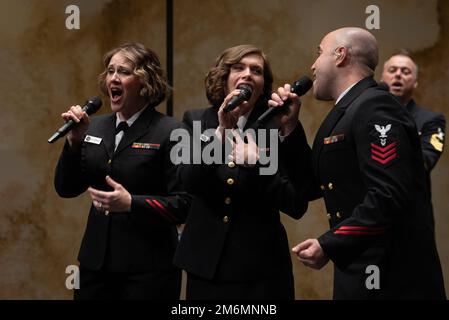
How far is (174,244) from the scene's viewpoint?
2.83 m

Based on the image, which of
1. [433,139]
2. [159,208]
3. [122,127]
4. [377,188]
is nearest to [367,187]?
[377,188]

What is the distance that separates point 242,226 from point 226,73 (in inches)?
23.5

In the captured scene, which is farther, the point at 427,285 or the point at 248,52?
the point at 248,52

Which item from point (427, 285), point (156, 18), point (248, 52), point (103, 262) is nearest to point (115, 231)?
point (103, 262)

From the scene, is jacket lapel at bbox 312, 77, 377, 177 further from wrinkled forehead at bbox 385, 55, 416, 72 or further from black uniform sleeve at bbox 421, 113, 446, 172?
wrinkled forehead at bbox 385, 55, 416, 72

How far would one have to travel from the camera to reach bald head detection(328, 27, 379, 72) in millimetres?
2346

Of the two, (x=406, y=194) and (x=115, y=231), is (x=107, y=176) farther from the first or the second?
(x=406, y=194)

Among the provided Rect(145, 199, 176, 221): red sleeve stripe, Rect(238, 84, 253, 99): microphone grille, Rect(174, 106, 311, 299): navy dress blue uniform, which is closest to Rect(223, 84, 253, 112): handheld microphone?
Rect(238, 84, 253, 99): microphone grille

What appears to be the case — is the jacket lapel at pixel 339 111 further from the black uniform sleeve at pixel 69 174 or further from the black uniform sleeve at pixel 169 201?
the black uniform sleeve at pixel 69 174

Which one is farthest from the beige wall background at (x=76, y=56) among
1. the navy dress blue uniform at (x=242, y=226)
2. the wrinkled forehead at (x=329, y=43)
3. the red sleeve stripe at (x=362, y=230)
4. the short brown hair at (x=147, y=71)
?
the red sleeve stripe at (x=362, y=230)

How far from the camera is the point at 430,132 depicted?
426cm

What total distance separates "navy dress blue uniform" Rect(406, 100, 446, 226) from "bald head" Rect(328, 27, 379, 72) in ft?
6.23

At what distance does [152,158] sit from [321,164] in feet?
2.39
